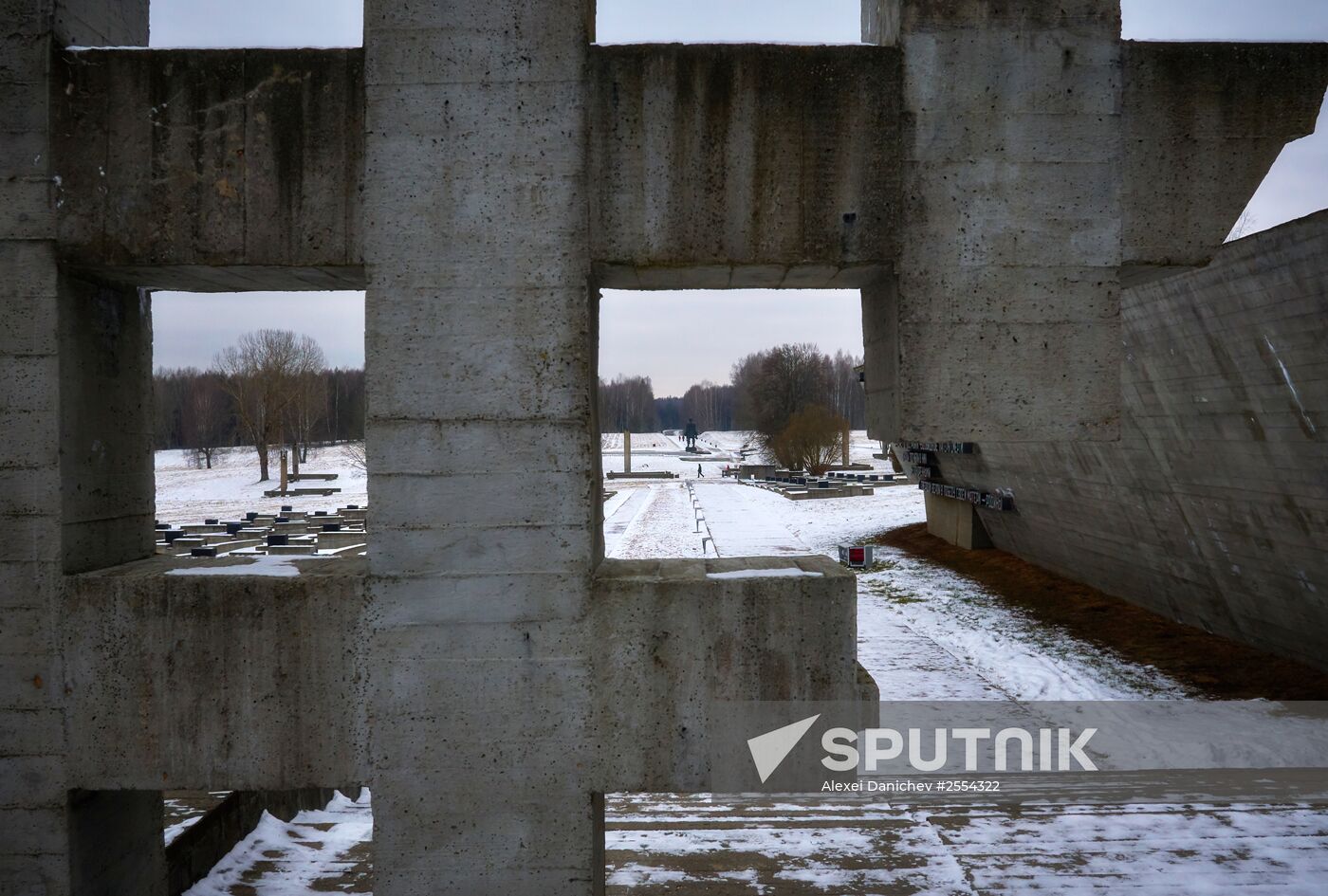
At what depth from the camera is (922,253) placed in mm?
3508

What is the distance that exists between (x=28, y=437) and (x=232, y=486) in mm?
50083

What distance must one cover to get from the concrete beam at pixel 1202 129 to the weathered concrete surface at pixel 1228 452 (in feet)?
→ 15.6

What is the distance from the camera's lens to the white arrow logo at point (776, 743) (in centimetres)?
338

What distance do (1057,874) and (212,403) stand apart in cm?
8290

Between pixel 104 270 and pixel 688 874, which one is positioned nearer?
pixel 104 270

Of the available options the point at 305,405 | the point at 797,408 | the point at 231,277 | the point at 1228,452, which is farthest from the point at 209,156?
the point at 797,408

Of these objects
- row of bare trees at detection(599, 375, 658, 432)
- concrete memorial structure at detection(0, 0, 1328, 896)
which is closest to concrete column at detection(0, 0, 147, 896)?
concrete memorial structure at detection(0, 0, 1328, 896)

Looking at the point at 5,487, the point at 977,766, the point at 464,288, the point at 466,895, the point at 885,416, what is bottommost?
the point at 977,766

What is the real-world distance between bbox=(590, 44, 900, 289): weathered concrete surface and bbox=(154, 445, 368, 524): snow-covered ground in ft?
85.1

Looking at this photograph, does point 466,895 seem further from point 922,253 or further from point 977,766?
point 977,766

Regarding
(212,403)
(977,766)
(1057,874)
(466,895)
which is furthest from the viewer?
(212,403)

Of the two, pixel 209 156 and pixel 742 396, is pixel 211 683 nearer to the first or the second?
pixel 209 156

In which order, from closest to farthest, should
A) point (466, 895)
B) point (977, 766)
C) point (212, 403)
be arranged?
point (466, 895) < point (977, 766) < point (212, 403)

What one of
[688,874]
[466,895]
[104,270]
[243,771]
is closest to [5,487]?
[104,270]
